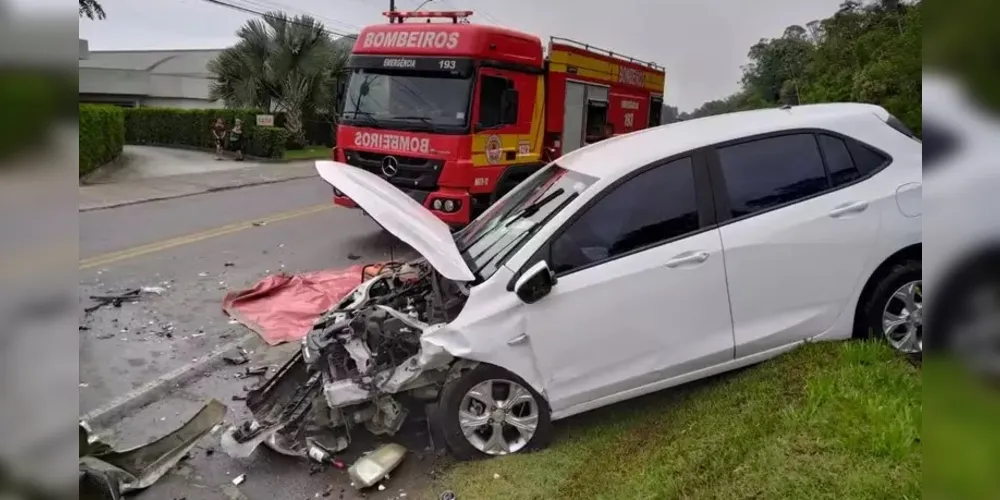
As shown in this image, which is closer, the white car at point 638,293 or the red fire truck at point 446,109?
the white car at point 638,293

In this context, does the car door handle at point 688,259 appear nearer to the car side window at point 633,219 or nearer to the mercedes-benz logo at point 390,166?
the car side window at point 633,219

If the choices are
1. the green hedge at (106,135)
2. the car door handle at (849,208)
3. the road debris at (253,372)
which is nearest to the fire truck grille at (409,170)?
the road debris at (253,372)

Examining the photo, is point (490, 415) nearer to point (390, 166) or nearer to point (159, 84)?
point (390, 166)

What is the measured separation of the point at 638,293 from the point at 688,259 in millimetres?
335

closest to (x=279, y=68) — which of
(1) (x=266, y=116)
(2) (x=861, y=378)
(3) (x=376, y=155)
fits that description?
(1) (x=266, y=116)

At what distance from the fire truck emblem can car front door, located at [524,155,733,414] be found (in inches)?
230

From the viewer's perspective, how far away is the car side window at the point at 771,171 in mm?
3996

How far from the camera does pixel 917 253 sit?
3861 mm

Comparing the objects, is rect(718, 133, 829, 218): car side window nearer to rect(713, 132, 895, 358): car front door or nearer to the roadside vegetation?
rect(713, 132, 895, 358): car front door

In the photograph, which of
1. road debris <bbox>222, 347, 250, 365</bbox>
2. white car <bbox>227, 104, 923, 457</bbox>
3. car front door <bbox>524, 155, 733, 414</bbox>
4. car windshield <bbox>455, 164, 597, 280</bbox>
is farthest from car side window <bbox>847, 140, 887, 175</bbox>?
road debris <bbox>222, 347, 250, 365</bbox>

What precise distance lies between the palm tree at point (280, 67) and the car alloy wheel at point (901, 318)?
26766 millimetres

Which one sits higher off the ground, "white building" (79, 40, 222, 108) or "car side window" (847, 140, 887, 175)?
"white building" (79, 40, 222, 108)

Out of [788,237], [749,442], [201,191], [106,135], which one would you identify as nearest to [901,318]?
[788,237]

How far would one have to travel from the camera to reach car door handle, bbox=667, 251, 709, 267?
3775mm
